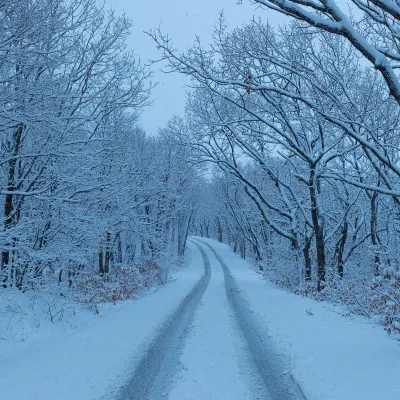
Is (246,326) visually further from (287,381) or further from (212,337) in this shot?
(287,381)

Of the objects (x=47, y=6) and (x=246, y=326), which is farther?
(x=246, y=326)

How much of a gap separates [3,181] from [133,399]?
7016 millimetres

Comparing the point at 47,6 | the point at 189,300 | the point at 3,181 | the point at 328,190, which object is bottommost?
the point at 189,300

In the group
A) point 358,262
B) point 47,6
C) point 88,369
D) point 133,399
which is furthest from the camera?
point 358,262

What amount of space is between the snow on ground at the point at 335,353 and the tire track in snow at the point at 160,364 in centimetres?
202

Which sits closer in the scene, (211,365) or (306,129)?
(211,365)

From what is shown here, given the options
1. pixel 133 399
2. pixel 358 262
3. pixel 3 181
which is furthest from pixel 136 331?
pixel 358 262

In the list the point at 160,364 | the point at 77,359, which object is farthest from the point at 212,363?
the point at 77,359

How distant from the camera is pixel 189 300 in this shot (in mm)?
14039

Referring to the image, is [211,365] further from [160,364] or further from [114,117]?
[114,117]

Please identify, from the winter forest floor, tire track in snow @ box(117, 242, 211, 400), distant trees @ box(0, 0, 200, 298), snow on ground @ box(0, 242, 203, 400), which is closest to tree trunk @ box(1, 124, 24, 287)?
distant trees @ box(0, 0, 200, 298)

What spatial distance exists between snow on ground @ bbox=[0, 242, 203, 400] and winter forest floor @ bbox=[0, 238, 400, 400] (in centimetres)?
2

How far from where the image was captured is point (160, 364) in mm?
6453

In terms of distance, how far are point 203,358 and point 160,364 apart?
0.81m
